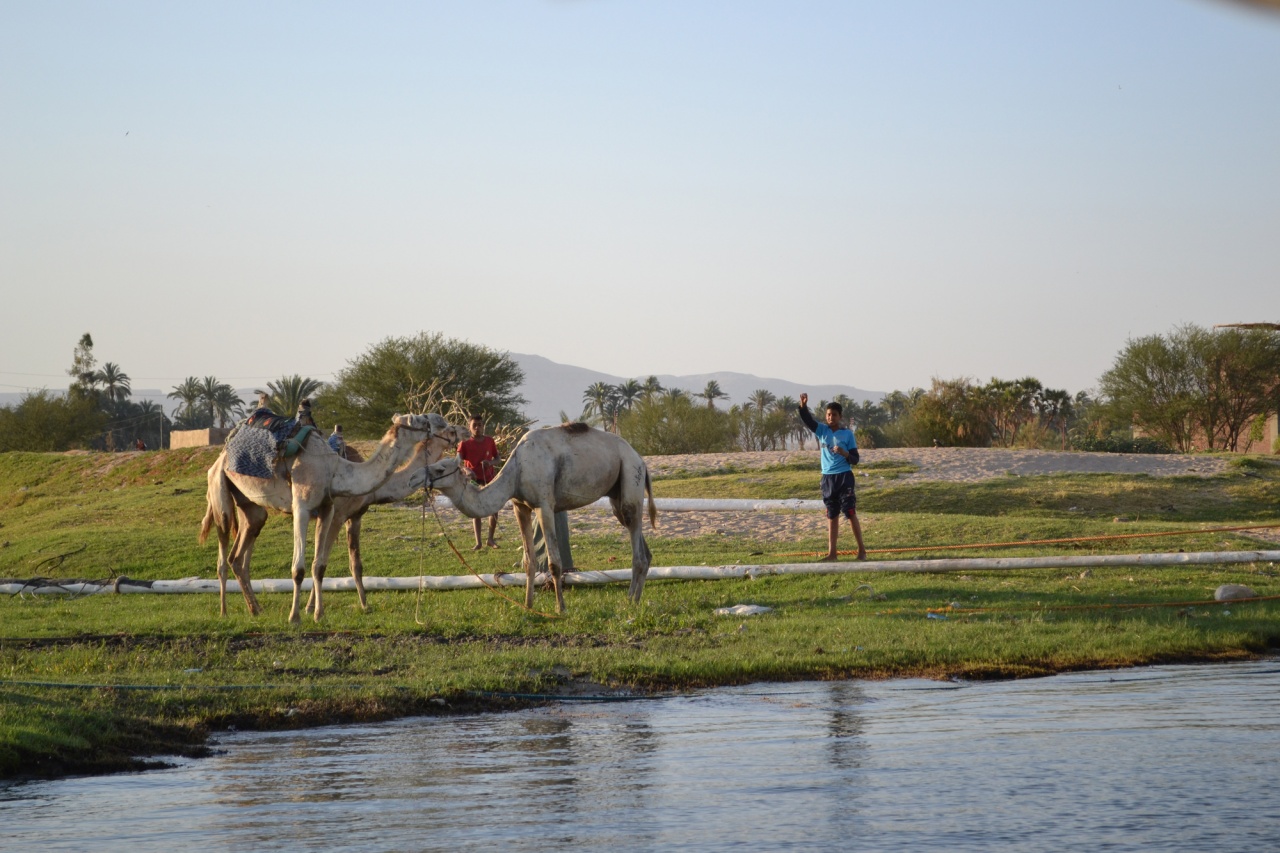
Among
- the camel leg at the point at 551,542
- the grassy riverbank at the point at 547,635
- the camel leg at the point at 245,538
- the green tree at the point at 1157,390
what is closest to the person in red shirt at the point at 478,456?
the camel leg at the point at 551,542

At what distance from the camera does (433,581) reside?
17141mm

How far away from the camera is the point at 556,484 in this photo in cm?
1492

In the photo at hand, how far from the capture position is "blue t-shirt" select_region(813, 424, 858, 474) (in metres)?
16.2

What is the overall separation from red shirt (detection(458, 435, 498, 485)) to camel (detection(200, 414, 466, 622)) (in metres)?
0.85

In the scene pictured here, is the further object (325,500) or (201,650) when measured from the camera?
(325,500)

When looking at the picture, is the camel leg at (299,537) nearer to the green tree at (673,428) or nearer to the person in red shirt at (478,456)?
the person in red shirt at (478,456)

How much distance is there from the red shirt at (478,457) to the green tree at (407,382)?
3525 cm

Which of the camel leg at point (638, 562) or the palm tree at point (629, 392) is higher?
the palm tree at point (629, 392)

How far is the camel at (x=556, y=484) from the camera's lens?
47.2 feet

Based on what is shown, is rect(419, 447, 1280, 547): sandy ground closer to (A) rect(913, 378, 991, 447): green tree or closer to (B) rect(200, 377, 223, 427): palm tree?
(A) rect(913, 378, 991, 447): green tree

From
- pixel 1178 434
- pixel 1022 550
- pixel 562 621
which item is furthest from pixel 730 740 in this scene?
pixel 1178 434

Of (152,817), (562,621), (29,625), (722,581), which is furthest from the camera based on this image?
(722,581)

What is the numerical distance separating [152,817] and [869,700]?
17.3 feet

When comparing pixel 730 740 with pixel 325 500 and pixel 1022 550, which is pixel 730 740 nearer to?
pixel 325 500
